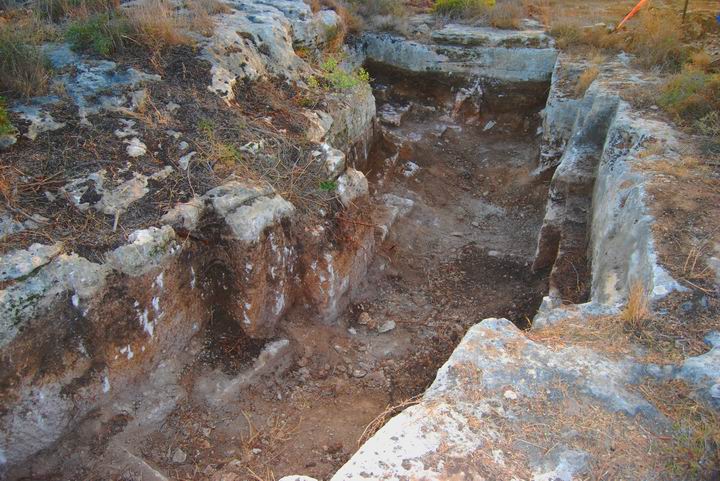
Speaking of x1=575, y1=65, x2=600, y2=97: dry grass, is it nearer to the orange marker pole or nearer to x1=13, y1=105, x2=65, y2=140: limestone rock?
the orange marker pole

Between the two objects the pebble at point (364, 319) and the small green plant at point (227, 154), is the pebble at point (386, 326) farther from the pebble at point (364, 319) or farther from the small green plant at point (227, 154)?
the small green plant at point (227, 154)

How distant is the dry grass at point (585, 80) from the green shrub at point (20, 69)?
253 inches

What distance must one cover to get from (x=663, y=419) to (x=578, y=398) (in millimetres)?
420

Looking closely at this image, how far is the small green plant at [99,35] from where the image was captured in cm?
523

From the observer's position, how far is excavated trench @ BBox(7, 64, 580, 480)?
150 inches

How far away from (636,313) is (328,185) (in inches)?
116

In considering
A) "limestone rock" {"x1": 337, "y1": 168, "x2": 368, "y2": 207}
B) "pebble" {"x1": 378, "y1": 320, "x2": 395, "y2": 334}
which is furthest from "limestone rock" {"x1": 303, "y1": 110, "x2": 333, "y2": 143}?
"pebble" {"x1": 378, "y1": 320, "x2": 395, "y2": 334}

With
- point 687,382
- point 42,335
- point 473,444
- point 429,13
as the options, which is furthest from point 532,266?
point 429,13

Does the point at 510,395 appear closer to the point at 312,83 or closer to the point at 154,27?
the point at 312,83

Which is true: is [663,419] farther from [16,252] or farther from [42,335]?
[16,252]

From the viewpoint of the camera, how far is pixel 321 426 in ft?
13.3

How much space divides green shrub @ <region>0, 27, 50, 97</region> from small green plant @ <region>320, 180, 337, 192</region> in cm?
263

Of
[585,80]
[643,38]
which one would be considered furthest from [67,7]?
[643,38]

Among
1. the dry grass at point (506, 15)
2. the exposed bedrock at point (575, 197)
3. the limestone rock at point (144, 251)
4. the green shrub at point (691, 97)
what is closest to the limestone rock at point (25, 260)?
the limestone rock at point (144, 251)
